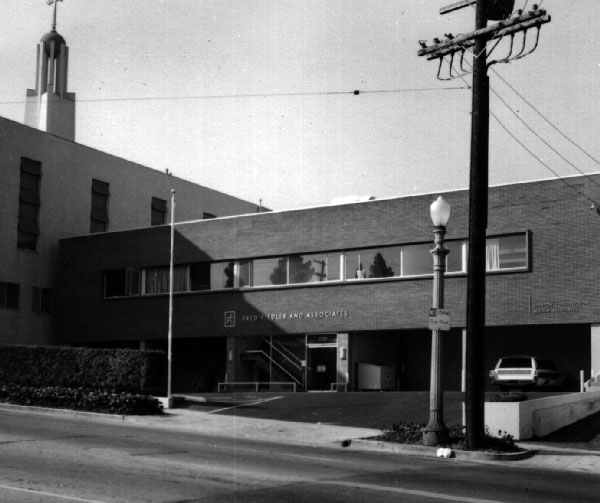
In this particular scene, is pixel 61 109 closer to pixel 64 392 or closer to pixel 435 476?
pixel 64 392

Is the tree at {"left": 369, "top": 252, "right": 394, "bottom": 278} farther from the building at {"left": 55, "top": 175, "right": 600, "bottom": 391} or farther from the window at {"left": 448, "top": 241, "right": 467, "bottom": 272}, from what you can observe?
the window at {"left": 448, "top": 241, "right": 467, "bottom": 272}

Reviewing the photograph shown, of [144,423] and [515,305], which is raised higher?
[515,305]

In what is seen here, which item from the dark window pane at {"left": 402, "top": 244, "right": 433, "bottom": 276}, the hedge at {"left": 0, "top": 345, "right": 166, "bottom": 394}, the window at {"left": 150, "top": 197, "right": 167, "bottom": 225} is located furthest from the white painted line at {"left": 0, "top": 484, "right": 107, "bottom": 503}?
the window at {"left": 150, "top": 197, "right": 167, "bottom": 225}

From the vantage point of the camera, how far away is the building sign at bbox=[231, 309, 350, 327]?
3712cm

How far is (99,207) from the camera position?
48281 mm

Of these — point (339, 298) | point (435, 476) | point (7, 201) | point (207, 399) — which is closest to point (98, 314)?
point (7, 201)

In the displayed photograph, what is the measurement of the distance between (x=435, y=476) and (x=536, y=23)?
9459mm

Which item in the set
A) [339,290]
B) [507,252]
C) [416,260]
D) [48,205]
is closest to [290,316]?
[339,290]

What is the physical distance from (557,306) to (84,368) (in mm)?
16826

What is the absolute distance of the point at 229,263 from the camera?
40656mm

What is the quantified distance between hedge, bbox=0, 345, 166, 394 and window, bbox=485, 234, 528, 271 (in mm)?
13128

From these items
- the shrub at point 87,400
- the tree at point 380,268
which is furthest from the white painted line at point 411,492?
the tree at point 380,268

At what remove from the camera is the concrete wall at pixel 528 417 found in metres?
19.8

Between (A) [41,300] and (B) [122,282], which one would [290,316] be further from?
(A) [41,300]
